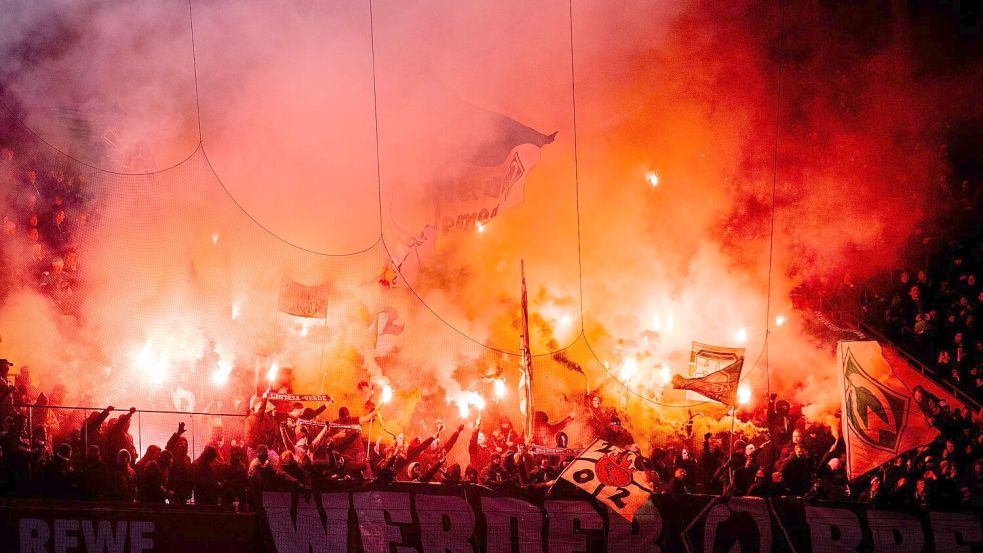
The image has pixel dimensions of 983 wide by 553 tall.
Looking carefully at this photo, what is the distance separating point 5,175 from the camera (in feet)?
34.0

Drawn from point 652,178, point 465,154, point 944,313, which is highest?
point 465,154

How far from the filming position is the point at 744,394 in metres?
12.2

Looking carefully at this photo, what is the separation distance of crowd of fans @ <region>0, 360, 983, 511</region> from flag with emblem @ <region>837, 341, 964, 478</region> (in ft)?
0.46

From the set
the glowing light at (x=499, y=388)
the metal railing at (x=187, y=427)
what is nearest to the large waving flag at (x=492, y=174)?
the glowing light at (x=499, y=388)

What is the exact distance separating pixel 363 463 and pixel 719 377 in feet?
14.9

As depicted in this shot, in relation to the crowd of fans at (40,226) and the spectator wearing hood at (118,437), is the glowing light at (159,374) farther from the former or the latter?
the spectator wearing hood at (118,437)

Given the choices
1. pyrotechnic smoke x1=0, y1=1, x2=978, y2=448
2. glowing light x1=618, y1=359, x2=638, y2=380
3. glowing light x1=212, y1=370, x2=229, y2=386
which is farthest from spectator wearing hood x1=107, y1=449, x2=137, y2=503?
glowing light x1=618, y1=359, x2=638, y2=380

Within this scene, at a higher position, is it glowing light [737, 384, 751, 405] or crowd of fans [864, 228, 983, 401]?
crowd of fans [864, 228, 983, 401]

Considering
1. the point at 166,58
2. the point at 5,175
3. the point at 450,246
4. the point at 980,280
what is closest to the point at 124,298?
the point at 5,175

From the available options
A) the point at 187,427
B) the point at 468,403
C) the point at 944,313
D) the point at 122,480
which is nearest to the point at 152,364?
the point at 187,427

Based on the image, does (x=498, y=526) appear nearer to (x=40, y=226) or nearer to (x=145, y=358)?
(x=145, y=358)

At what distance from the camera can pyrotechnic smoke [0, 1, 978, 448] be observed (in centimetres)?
1144

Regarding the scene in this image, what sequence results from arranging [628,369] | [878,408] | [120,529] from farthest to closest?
[628,369] → [878,408] → [120,529]

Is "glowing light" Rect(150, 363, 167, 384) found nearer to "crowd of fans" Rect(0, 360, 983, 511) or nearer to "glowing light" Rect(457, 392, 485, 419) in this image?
"crowd of fans" Rect(0, 360, 983, 511)
